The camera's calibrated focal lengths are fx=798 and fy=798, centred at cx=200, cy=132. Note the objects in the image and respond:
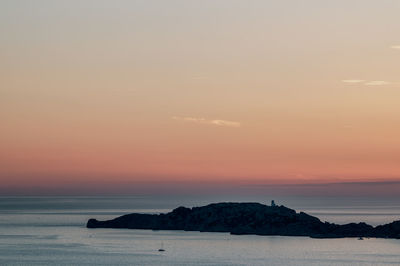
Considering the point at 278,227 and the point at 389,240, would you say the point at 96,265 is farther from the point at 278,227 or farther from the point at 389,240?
the point at 389,240

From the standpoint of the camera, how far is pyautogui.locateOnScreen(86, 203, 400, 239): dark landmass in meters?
142

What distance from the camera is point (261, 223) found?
147250 millimetres

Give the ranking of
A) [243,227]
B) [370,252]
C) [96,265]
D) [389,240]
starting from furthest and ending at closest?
1. [243,227]
2. [389,240]
3. [370,252]
4. [96,265]

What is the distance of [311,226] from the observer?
5640 inches

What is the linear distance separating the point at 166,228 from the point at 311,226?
1266 inches

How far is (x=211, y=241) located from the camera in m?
140

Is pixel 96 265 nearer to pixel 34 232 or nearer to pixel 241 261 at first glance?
pixel 241 261

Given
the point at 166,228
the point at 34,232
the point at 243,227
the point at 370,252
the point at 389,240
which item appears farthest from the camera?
the point at 34,232

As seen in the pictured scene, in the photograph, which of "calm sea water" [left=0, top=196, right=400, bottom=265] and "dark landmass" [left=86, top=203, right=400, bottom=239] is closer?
"calm sea water" [left=0, top=196, right=400, bottom=265]

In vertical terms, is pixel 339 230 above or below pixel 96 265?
above

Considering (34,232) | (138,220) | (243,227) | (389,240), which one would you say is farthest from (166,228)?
(389,240)

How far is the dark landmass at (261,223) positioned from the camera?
14225 cm

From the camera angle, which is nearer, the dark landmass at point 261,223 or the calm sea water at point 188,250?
the calm sea water at point 188,250

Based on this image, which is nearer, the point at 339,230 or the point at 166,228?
the point at 339,230
